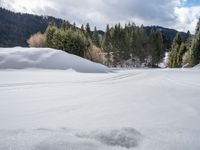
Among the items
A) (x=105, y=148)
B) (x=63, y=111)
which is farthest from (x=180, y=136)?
(x=63, y=111)

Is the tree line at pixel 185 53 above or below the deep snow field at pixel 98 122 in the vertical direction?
above

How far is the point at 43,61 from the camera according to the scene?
9422 millimetres

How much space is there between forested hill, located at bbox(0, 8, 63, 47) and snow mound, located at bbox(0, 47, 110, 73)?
309 feet

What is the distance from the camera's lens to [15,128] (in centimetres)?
197

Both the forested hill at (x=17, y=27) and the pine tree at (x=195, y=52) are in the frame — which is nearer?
the pine tree at (x=195, y=52)

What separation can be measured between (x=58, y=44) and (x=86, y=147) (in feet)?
125

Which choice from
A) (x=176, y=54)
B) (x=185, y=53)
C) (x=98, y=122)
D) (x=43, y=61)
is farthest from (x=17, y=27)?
(x=98, y=122)

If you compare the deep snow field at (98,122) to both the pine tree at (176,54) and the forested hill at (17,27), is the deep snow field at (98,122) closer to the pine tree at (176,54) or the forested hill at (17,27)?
the pine tree at (176,54)

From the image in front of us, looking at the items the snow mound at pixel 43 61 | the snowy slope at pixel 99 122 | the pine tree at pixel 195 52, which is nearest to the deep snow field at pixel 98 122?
the snowy slope at pixel 99 122

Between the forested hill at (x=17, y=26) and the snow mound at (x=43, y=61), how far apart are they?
94272 millimetres

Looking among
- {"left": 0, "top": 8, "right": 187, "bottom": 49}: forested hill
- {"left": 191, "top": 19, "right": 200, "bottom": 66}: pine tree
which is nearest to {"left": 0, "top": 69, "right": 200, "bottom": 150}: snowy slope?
{"left": 191, "top": 19, "right": 200, "bottom": 66}: pine tree

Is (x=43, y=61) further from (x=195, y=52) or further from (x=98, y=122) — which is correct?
(x=195, y=52)

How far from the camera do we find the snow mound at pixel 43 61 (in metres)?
8.98

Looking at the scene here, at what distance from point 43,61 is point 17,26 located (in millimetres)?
111569
